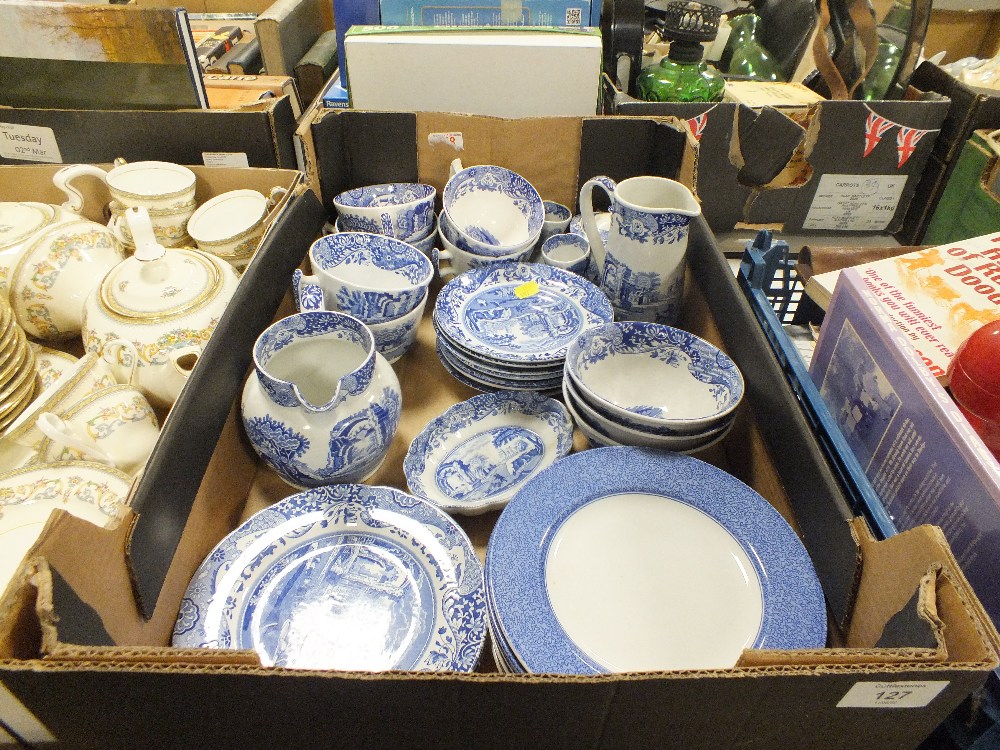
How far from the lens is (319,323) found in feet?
2.57

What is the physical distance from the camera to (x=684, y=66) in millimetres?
1232

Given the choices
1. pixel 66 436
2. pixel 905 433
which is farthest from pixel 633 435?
pixel 66 436

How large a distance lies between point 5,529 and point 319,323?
38cm

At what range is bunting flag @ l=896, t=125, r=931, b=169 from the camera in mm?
1190

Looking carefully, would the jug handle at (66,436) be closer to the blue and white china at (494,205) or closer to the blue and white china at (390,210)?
the blue and white china at (390,210)

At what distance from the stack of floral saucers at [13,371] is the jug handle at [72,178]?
310 mm

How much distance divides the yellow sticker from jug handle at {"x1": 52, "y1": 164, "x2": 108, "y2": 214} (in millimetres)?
687

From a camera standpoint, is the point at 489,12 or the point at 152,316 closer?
the point at 152,316

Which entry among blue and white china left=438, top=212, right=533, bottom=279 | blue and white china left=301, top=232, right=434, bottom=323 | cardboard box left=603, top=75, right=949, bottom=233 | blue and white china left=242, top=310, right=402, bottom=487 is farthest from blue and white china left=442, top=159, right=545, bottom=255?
blue and white china left=242, top=310, right=402, bottom=487

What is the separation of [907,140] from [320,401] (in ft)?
3.80

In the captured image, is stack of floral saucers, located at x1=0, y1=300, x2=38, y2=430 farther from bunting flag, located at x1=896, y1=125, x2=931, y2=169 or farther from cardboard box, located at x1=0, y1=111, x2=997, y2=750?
bunting flag, located at x1=896, y1=125, x2=931, y2=169

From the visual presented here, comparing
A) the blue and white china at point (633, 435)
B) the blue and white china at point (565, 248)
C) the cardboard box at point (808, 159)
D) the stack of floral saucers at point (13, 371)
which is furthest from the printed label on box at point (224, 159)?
the blue and white china at point (633, 435)

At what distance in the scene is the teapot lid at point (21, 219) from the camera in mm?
929

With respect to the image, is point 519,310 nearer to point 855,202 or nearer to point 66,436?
point 66,436
